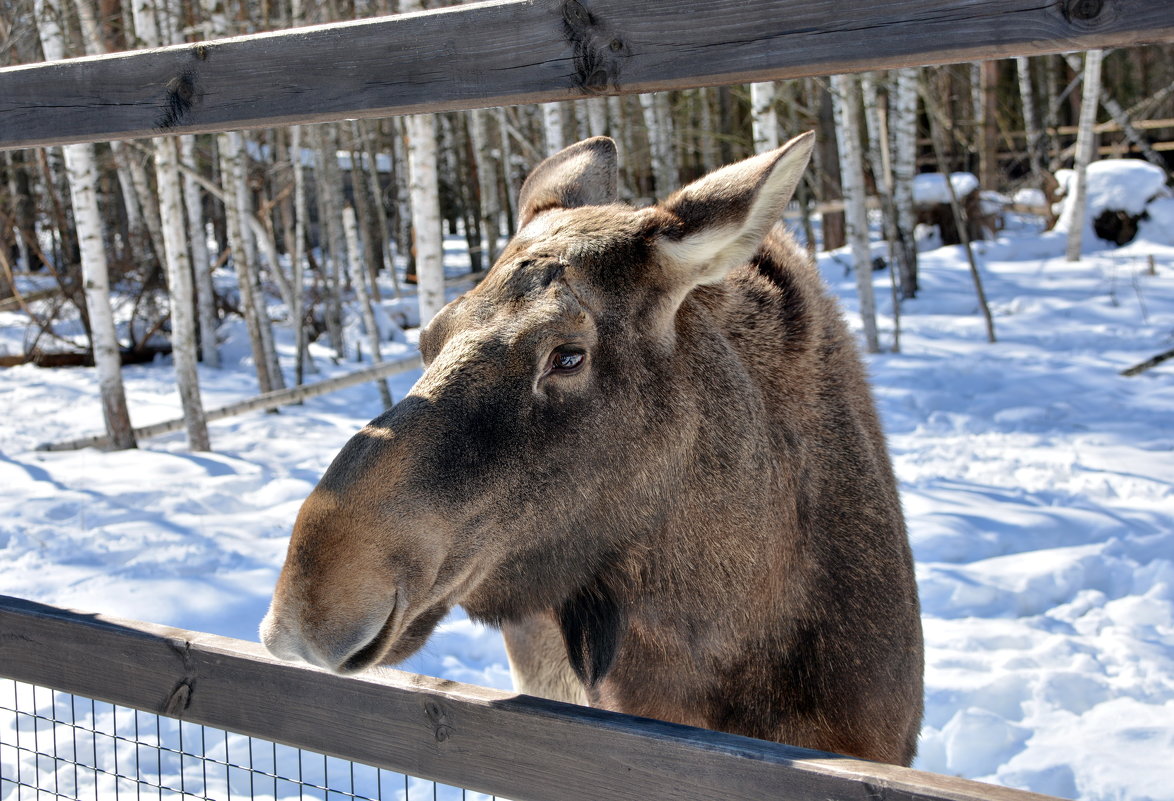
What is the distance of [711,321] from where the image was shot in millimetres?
2361

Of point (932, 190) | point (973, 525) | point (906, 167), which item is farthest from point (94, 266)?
point (932, 190)

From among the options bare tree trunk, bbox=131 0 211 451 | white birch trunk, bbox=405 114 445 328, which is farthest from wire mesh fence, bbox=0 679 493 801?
bare tree trunk, bbox=131 0 211 451

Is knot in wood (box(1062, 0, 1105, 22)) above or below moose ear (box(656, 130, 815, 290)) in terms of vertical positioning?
above

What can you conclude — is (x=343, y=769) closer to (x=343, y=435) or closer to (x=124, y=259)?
(x=343, y=435)

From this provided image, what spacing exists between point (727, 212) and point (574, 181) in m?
0.91

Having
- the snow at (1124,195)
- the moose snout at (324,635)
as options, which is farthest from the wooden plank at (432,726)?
the snow at (1124,195)

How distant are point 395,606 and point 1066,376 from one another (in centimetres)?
912

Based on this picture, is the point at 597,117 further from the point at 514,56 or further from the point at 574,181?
the point at 514,56

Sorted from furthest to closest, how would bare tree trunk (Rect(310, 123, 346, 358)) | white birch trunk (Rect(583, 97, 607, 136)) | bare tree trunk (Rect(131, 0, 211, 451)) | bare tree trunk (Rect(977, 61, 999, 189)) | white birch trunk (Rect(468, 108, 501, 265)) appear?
bare tree trunk (Rect(977, 61, 999, 189)) < white birch trunk (Rect(468, 108, 501, 265)) < white birch trunk (Rect(583, 97, 607, 136)) < bare tree trunk (Rect(310, 123, 346, 358)) < bare tree trunk (Rect(131, 0, 211, 451))

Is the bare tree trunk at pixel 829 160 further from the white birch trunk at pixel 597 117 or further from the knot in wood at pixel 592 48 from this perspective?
the knot in wood at pixel 592 48

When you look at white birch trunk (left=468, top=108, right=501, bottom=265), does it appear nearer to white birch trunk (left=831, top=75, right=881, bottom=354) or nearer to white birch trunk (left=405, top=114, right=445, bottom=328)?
white birch trunk (left=831, top=75, right=881, bottom=354)

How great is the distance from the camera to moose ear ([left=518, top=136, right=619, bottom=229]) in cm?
270

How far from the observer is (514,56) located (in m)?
1.97

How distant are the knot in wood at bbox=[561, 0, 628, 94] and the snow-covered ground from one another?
1.23 meters
